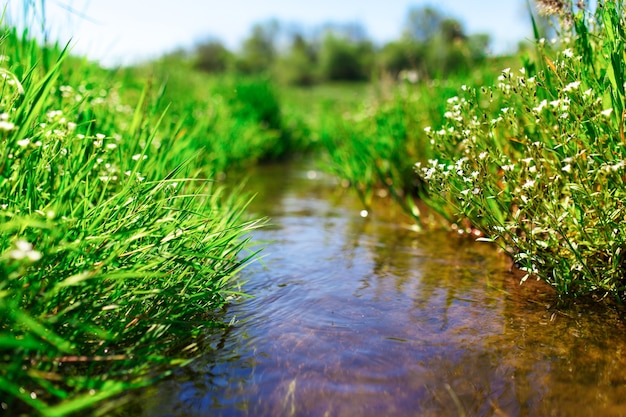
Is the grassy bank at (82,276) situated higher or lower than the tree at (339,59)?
lower

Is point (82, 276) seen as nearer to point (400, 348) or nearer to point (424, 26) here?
point (400, 348)

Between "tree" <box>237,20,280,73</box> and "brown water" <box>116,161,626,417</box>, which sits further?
"tree" <box>237,20,280,73</box>

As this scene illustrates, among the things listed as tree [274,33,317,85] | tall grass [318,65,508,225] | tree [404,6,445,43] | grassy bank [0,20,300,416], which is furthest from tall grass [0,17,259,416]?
tree [274,33,317,85]

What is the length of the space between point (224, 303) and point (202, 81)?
12.7 metres

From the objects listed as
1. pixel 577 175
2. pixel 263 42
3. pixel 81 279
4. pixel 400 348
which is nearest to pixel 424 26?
pixel 577 175

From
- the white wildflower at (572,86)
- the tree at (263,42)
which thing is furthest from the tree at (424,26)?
the tree at (263,42)

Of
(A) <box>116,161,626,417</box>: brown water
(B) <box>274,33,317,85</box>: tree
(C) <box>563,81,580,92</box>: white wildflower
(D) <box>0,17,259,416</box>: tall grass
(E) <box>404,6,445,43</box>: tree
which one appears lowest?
(A) <box>116,161,626,417</box>: brown water

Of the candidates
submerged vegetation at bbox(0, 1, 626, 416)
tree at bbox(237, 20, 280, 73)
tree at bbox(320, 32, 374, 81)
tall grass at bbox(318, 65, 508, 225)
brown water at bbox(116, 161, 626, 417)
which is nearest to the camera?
submerged vegetation at bbox(0, 1, 626, 416)

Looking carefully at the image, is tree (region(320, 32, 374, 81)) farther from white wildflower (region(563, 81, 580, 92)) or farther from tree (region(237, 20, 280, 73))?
white wildflower (region(563, 81, 580, 92))

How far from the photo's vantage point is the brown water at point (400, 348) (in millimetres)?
2176

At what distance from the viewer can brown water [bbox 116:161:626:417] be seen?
85.7 inches

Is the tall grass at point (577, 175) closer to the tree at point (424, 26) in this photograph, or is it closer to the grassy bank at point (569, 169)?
the grassy bank at point (569, 169)

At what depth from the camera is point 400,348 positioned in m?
2.62

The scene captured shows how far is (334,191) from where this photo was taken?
7406mm
